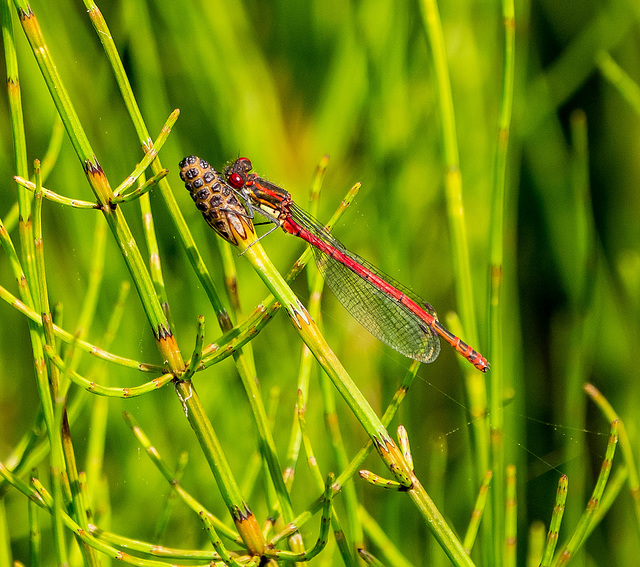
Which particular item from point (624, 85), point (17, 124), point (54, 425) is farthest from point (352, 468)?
point (624, 85)

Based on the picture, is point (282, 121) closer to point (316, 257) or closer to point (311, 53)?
point (311, 53)

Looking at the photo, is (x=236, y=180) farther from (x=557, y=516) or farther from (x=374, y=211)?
(x=557, y=516)

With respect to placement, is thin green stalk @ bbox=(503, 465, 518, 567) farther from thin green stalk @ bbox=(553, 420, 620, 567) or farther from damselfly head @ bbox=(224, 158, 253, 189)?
damselfly head @ bbox=(224, 158, 253, 189)

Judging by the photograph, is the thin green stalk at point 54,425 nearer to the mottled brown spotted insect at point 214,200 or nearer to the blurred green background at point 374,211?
the mottled brown spotted insect at point 214,200

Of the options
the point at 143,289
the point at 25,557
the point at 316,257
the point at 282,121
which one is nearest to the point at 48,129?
the point at 282,121

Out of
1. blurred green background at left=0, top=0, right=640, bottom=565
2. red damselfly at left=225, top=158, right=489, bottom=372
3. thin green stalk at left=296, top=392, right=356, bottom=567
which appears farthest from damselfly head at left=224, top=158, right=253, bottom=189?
thin green stalk at left=296, top=392, right=356, bottom=567

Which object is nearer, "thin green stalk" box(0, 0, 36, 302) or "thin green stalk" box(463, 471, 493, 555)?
"thin green stalk" box(0, 0, 36, 302)
